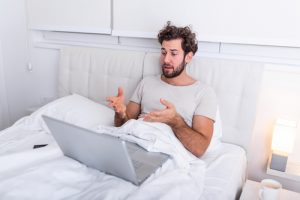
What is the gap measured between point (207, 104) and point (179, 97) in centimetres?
17

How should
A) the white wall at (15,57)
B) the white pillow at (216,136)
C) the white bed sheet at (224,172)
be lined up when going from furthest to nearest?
1. the white wall at (15,57)
2. the white pillow at (216,136)
3. the white bed sheet at (224,172)

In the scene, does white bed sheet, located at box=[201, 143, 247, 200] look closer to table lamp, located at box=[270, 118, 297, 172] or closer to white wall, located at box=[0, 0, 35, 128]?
table lamp, located at box=[270, 118, 297, 172]

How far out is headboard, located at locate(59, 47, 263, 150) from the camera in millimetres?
1582

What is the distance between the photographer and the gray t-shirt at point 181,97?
1.51 m

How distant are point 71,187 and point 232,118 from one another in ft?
3.32

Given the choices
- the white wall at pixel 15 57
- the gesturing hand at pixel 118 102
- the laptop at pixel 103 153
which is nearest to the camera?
the laptop at pixel 103 153

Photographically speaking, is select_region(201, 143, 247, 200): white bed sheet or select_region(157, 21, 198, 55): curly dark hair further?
select_region(157, 21, 198, 55): curly dark hair

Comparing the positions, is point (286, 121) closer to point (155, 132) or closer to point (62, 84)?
point (155, 132)

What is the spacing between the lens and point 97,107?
1.87 meters

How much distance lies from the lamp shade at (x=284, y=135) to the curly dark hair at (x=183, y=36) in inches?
25.4

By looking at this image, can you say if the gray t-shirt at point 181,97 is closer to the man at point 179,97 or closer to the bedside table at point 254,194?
the man at point 179,97

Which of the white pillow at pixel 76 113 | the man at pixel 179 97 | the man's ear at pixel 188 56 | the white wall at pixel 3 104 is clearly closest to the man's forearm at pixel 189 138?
the man at pixel 179 97

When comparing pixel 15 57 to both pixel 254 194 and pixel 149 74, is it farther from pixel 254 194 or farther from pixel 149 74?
pixel 254 194

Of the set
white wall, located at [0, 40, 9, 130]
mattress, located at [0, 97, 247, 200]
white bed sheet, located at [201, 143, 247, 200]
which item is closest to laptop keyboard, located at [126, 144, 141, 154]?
mattress, located at [0, 97, 247, 200]
